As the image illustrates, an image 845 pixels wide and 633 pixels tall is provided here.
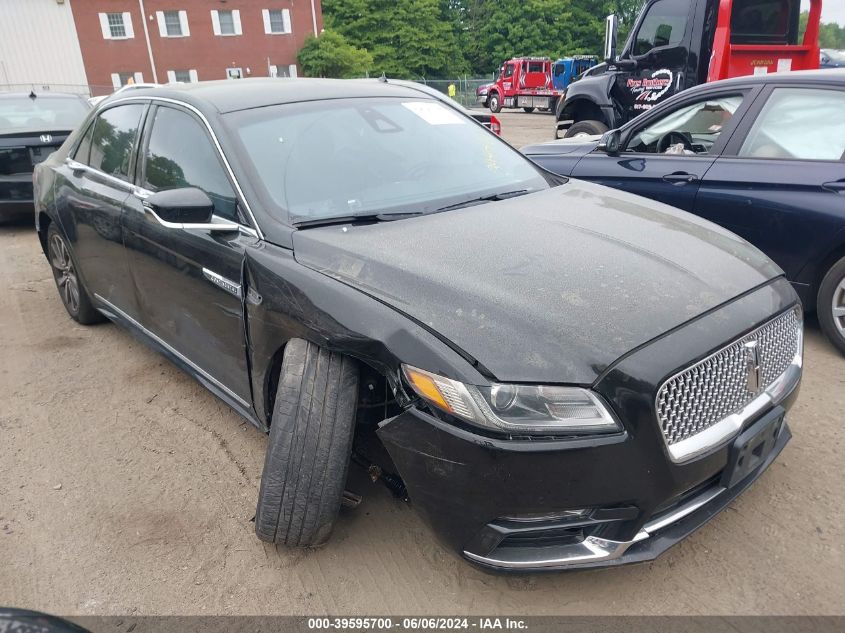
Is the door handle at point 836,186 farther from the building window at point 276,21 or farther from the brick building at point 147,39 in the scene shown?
the building window at point 276,21

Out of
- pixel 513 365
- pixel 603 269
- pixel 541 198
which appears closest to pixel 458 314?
pixel 513 365

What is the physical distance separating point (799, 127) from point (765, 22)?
209 inches

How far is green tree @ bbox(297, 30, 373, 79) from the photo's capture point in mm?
39312

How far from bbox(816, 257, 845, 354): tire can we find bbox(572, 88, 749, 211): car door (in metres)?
0.95

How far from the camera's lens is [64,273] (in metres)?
4.84

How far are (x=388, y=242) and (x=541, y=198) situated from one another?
0.99 m

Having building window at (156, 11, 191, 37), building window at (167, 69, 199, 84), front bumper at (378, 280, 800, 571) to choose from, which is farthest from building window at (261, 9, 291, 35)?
front bumper at (378, 280, 800, 571)

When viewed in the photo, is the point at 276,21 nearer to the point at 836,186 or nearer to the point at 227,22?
the point at 227,22

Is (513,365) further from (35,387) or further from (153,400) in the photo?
(35,387)

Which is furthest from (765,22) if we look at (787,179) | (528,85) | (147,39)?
(147,39)

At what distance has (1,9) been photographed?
33375mm

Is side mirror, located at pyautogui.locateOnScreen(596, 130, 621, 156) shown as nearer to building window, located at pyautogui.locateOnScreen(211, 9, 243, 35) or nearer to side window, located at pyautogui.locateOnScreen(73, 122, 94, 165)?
side window, located at pyautogui.locateOnScreen(73, 122, 94, 165)

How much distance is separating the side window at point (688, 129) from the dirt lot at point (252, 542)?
6.01 feet

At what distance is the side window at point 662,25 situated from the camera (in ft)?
26.9
